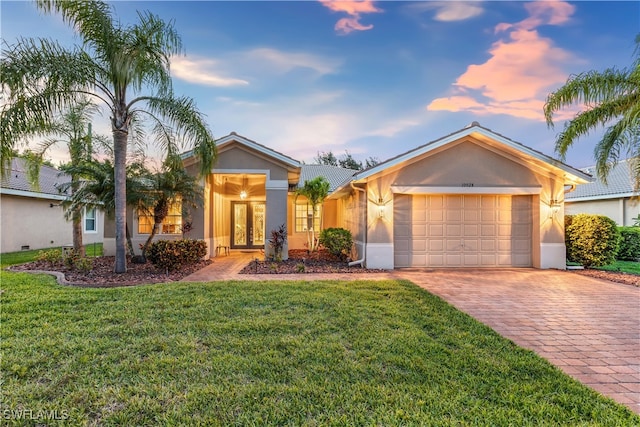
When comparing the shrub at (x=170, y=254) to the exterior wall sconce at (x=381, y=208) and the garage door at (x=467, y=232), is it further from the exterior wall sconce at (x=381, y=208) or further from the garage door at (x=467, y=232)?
the garage door at (x=467, y=232)

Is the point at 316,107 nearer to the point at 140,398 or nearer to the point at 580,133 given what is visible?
the point at 580,133

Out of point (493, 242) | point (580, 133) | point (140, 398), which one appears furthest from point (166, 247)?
point (580, 133)

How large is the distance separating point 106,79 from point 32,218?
1242cm

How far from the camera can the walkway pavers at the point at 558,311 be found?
3650mm

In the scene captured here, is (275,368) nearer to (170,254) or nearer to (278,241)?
(170,254)

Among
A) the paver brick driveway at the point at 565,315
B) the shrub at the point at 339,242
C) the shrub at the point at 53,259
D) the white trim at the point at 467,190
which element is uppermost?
the white trim at the point at 467,190

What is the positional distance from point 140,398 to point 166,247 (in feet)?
22.7

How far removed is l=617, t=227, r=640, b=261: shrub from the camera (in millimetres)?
12727

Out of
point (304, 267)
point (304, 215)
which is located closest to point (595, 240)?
point (304, 267)

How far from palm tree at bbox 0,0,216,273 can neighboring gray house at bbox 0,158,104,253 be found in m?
6.20

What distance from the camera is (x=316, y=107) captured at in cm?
1534

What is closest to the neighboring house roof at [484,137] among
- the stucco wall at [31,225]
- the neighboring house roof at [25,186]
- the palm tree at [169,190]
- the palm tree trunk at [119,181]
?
the palm tree at [169,190]

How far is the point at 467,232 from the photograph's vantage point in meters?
10.7

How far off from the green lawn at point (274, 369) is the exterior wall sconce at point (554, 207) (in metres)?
7.44
